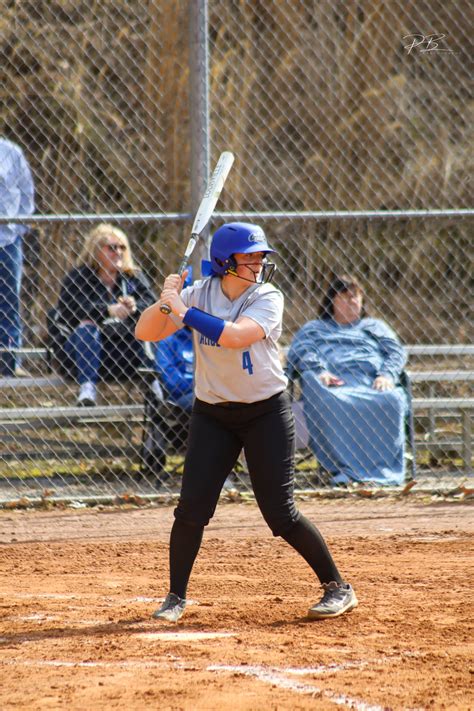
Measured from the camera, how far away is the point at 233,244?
4438 mm

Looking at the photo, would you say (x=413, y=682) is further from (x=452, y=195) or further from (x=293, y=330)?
(x=452, y=195)

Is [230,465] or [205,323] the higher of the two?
[205,323]

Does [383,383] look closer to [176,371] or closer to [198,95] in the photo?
[176,371]

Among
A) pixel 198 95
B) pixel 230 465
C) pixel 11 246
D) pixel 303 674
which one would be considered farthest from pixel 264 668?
pixel 11 246

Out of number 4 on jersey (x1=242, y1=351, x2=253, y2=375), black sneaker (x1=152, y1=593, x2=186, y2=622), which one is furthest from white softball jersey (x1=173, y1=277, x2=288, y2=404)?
black sneaker (x1=152, y1=593, x2=186, y2=622)

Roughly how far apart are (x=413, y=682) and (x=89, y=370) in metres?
4.52

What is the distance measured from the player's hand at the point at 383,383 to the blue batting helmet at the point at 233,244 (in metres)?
3.52

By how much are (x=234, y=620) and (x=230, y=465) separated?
651 millimetres

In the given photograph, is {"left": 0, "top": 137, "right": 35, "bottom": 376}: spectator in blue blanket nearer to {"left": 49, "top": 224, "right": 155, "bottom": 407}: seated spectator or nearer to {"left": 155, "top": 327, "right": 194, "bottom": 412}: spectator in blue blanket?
{"left": 49, "top": 224, "right": 155, "bottom": 407}: seated spectator

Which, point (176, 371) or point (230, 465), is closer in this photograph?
point (230, 465)

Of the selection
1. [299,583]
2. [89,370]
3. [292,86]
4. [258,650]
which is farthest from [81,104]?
[258,650]

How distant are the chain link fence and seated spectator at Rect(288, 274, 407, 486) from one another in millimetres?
1248

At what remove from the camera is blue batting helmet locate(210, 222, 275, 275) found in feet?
14.5

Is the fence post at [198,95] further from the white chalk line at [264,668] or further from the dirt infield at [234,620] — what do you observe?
the white chalk line at [264,668]
